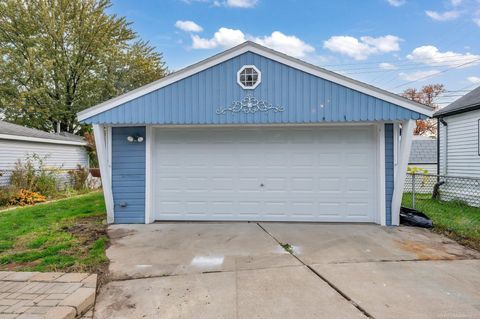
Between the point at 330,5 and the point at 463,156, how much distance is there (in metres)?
7.55

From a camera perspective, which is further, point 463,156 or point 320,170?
point 463,156

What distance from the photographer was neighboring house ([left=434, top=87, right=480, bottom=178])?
9.37 metres

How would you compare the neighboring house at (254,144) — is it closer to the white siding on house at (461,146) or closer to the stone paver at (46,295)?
the stone paver at (46,295)

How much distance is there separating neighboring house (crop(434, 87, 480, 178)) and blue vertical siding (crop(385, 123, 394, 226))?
177 inches

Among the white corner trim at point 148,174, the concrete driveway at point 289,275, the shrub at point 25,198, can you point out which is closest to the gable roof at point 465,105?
the concrete driveway at point 289,275

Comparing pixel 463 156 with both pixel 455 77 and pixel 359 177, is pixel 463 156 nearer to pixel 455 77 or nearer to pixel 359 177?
pixel 359 177

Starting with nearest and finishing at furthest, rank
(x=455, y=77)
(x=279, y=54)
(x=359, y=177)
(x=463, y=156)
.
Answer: (x=279, y=54)
(x=359, y=177)
(x=463, y=156)
(x=455, y=77)

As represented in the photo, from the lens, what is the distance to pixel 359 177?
6.82 metres

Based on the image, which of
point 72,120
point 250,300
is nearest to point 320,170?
point 250,300

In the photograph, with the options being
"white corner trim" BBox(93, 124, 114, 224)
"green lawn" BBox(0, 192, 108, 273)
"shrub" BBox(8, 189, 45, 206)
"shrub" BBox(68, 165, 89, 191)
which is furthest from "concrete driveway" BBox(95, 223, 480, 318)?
"shrub" BBox(68, 165, 89, 191)

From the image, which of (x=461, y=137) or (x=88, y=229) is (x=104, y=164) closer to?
(x=88, y=229)

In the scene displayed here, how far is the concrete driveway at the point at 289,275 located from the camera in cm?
298

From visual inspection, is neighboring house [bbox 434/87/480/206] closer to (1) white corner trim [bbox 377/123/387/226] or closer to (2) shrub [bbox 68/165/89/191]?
(1) white corner trim [bbox 377/123/387/226]

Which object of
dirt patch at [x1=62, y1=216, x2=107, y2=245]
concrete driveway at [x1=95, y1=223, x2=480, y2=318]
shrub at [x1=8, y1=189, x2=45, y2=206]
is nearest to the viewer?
concrete driveway at [x1=95, y1=223, x2=480, y2=318]
